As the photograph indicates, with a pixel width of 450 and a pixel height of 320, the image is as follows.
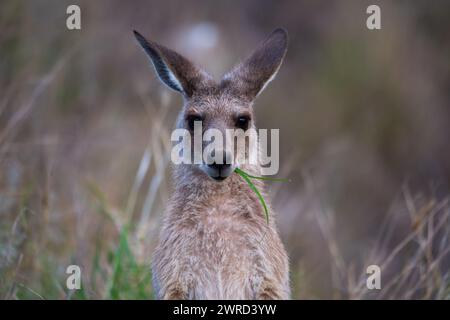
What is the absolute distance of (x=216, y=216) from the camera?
5.37 m

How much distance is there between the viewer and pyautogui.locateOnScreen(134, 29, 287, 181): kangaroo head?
5.48 m

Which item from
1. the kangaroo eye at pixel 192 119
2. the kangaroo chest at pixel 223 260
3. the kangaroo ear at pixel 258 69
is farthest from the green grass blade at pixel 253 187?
the kangaroo ear at pixel 258 69

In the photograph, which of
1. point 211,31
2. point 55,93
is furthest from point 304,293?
point 211,31

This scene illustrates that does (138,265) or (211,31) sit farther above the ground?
(211,31)

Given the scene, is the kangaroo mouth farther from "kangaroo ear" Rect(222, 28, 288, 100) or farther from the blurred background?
the blurred background

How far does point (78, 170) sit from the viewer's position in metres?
9.08

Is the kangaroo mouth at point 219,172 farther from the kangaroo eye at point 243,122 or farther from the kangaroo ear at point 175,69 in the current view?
the kangaroo ear at point 175,69

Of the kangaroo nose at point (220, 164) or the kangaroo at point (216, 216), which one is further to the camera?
the kangaroo at point (216, 216)

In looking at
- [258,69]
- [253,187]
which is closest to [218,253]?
[253,187]

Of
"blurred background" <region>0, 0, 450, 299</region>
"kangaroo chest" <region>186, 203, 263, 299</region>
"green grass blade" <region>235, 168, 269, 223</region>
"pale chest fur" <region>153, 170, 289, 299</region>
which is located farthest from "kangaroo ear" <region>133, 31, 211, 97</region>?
"blurred background" <region>0, 0, 450, 299</region>

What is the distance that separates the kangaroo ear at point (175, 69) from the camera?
5.50 metres

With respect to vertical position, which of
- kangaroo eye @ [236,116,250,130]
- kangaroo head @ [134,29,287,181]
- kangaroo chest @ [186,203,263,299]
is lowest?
kangaroo chest @ [186,203,263,299]

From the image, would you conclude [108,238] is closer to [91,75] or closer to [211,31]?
[91,75]
